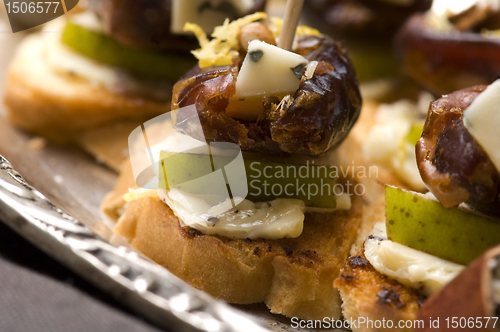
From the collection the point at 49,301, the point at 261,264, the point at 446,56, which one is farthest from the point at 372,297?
the point at 446,56

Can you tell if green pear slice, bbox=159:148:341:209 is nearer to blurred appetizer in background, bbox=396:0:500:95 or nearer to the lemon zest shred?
the lemon zest shred

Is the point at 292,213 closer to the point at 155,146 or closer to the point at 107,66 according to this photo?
the point at 155,146

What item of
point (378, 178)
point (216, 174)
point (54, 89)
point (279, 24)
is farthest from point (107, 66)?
point (378, 178)

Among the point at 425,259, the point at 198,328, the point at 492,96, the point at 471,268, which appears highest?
the point at 492,96

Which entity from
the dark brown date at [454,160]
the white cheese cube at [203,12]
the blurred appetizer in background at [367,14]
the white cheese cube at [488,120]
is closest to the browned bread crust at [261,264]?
the dark brown date at [454,160]

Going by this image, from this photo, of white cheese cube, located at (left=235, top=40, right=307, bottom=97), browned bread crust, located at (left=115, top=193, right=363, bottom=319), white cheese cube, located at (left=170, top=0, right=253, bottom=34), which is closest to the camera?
white cheese cube, located at (left=235, top=40, right=307, bottom=97)

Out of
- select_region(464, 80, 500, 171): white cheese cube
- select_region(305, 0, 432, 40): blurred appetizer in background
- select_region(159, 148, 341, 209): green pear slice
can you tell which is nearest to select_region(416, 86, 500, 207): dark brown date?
select_region(464, 80, 500, 171): white cheese cube

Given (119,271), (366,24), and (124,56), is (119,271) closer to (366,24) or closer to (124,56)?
(124,56)
